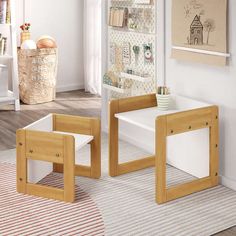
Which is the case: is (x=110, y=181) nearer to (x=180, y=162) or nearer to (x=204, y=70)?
(x=180, y=162)

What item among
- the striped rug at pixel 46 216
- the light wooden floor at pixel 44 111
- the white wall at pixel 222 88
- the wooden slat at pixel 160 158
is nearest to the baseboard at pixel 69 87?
the light wooden floor at pixel 44 111

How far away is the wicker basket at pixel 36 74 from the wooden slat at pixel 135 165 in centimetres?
232

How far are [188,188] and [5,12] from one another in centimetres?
299

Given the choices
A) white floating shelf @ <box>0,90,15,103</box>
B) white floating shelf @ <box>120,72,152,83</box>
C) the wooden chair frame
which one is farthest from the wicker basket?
the wooden chair frame

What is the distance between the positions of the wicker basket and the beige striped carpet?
2.26m

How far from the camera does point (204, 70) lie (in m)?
3.55

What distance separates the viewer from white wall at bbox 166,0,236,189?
3318mm

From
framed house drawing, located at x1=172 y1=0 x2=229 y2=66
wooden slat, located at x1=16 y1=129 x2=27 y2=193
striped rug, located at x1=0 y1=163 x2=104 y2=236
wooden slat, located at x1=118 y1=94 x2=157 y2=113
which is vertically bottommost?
striped rug, located at x1=0 y1=163 x2=104 y2=236

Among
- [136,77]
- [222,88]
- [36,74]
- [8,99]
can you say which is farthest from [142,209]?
[36,74]

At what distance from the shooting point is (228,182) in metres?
3.47

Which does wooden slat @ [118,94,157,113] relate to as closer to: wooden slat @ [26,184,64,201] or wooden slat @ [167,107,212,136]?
wooden slat @ [167,107,212,136]

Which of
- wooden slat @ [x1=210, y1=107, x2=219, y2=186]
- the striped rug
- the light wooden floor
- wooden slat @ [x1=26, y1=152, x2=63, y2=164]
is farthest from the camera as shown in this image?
the light wooden floor

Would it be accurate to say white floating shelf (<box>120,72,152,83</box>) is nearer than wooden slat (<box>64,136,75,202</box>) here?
No

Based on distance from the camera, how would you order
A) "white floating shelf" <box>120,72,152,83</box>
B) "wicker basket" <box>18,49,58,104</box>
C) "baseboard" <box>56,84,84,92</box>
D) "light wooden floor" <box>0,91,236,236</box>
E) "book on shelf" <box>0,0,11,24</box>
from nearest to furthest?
"white floating shelf" <box>120,72,152,83</box>
"light wooden floor" <box>0,91,236,236</box>
"book on shelf" <box>0,0,11,24</box>
"wicker basket" <box>18,49,58,104</box>
"baseboard" <box>56,84,84,92</box>
